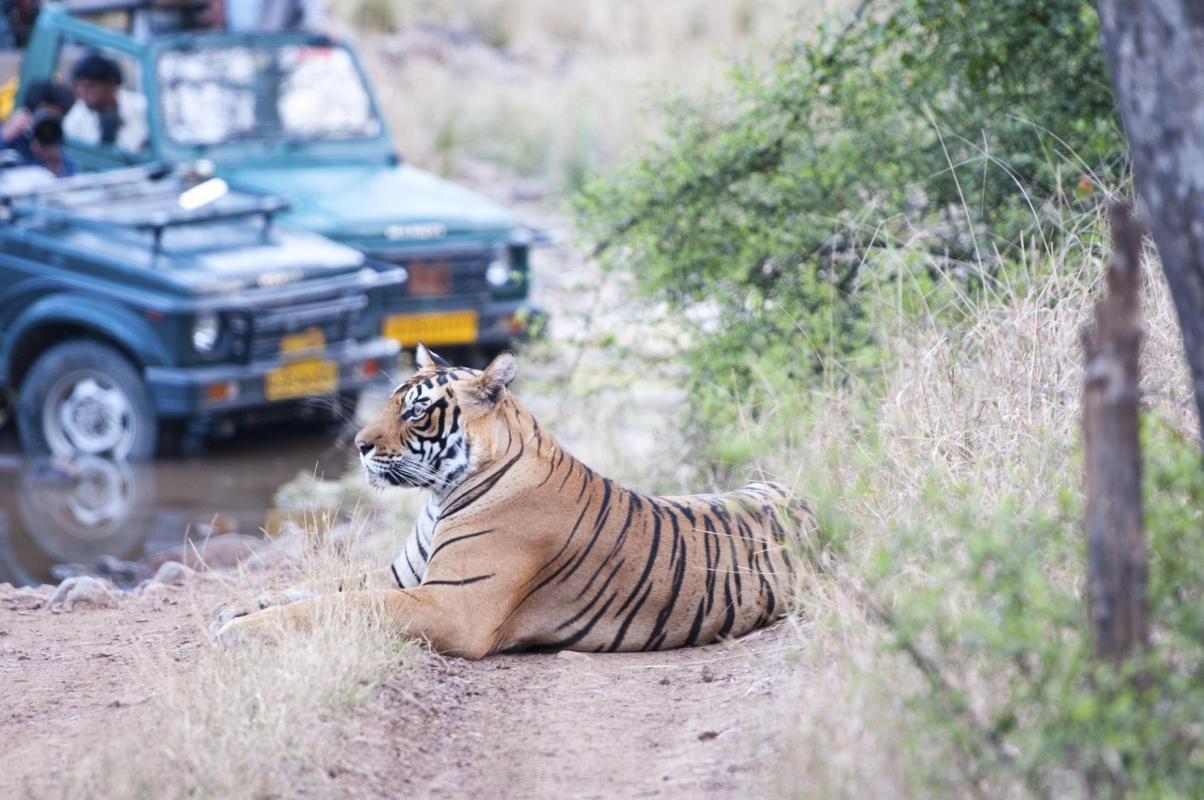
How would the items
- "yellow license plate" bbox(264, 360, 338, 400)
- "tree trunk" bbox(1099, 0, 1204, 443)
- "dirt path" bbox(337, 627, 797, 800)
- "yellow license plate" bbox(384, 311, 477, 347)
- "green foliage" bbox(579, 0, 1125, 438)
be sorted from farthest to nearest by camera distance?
"yellow license plate" bbox(384, 311, 477, 347) < "yellow license plate" bbox(264, 360, 338, 400) < "green foliage" bbox(579, 0, 1125, 438) < "dirt path" bbox(337, 627, 797, 800) < "tree trunk" bbox(1099, 0, 1204, 443)

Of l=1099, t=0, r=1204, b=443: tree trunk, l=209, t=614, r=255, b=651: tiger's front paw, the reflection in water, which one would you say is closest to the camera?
l=1099, t=0, r=1204, b=443: tree trunk

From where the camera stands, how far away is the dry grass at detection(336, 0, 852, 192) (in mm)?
18906

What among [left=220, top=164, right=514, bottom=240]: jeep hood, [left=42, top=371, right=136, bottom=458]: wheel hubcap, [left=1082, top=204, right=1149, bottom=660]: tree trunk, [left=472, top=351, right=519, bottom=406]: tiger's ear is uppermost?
[left=1082, top=204, right=1149, bottom=660]: tree trunk

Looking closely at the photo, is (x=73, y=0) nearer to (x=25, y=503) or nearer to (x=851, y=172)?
(x=25, y=503)

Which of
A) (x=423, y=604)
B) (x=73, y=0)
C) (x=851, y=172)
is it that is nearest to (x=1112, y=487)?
(x=423, y=604)

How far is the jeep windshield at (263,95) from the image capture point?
10.9 metres

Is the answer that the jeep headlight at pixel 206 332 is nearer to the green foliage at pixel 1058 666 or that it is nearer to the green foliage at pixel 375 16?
the green foliage at pixel 1058 666

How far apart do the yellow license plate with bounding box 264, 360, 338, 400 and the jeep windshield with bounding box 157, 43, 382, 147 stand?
2238 millimetres

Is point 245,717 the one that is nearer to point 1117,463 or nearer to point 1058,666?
point 1058,666

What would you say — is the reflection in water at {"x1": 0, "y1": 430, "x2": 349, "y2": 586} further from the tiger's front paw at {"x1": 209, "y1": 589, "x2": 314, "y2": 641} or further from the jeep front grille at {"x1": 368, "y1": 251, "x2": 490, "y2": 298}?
the tiger's front paw at {"x1": 209, "y1": 589, "x2": 314, "y2": 641}

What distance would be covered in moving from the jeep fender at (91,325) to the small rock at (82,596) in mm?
2942

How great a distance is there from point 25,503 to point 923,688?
6712 mm

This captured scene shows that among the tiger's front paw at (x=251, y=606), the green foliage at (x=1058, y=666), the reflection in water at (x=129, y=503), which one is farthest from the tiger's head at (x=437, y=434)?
the reflection in water at (x=129, y=503)

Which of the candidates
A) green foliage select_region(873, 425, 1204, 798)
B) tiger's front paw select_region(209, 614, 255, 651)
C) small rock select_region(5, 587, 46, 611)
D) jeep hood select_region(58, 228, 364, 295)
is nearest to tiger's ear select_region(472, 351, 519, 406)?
tiger's front paw select_region(209, 614, 255, 651)
